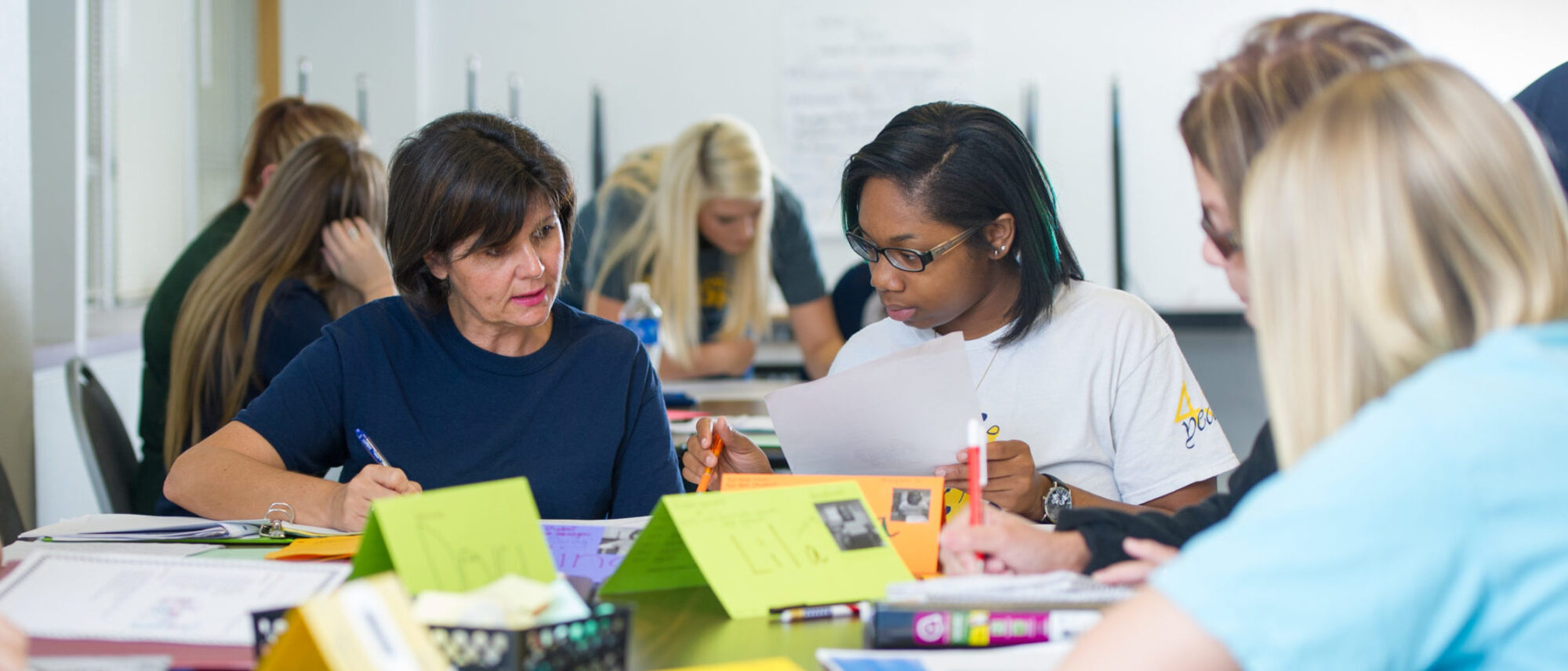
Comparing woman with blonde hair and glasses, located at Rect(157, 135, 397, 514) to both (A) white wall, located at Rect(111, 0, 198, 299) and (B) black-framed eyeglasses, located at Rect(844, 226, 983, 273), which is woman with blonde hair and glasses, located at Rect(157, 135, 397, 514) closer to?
(B) black-framed eyeglasses, located at Rect(844, 226, 983, 273)

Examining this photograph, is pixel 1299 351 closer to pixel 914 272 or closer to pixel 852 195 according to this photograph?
pixel 914 272

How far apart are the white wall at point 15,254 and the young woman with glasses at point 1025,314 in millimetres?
1433

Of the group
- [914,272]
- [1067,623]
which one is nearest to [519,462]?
[914,272]

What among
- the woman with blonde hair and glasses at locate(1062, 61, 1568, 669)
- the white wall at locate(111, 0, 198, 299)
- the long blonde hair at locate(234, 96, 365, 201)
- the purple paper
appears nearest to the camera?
the woman with blonde hair and glasses at locate(1062, 61, 1568, 669)

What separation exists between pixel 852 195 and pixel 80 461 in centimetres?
249

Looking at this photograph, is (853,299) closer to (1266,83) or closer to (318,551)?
(318,551)

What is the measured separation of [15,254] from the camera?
7.18 feet

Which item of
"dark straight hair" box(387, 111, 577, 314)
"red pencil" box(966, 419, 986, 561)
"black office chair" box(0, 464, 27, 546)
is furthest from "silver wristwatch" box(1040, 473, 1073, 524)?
"black office chair" box(0, 464, 27, 546)

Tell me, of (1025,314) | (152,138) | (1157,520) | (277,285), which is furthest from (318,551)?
(152,138)

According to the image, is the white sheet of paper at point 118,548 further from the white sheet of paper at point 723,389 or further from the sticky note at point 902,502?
the white sheet of paper at point 723,389

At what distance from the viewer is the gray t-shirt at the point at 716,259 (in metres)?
3.26

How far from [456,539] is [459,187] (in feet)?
2.40

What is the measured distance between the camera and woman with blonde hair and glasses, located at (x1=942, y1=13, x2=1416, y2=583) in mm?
925

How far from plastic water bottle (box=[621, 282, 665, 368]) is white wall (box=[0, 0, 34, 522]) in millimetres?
1208
